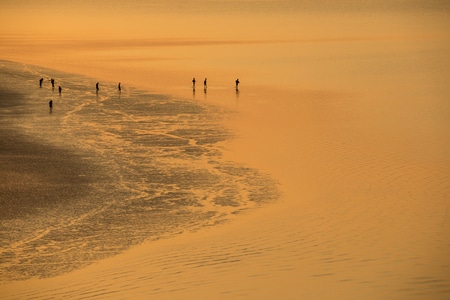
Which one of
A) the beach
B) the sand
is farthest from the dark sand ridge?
the sand

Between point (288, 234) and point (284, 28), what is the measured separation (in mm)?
167067

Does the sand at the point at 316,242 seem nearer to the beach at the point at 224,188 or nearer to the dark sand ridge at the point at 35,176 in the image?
the beach at the point at 224,188

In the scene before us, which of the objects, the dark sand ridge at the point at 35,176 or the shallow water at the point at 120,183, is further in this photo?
the dark sand ridge at the point at 35,176

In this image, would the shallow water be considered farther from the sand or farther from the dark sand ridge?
the sand

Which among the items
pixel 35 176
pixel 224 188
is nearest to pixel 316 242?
pixel 224 188

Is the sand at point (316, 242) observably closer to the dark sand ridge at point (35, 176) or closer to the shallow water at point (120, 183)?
the shallow water at point (120, 183)

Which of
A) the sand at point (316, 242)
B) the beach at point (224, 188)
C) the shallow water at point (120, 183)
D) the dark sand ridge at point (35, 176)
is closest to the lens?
the sand at point (316, 242)

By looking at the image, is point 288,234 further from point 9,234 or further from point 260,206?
point 9,234

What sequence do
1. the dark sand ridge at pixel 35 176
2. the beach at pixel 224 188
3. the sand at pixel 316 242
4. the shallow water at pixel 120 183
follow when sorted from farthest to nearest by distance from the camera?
the dark sand ridge at pixel 35 176
the shallow water at pixel 120 183
the beach at pixel 224 188
the sand at pixel 316 242

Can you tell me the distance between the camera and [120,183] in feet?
130

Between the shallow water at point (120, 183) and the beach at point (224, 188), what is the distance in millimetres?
128

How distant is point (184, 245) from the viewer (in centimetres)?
2947

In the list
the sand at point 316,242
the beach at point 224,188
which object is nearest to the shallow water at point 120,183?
the beach at point 224,188

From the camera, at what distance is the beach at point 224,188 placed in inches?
1005
